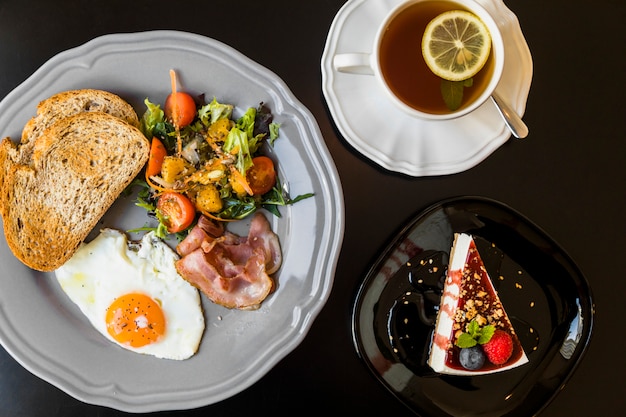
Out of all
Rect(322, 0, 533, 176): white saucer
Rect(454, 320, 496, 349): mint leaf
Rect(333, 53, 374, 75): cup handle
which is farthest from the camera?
Rect(454, 320, 496, 349): mint leaf

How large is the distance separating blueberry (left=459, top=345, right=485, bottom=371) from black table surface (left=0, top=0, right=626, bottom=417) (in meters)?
0.29

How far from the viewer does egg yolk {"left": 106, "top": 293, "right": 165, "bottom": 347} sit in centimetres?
167

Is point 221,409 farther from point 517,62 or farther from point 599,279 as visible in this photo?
point 517,62

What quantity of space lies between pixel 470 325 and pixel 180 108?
119 centimetres

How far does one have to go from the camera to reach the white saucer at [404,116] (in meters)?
1.58

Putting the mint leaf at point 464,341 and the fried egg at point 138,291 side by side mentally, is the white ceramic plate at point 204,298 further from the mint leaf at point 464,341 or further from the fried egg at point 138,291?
the mint leaf at point 464,341

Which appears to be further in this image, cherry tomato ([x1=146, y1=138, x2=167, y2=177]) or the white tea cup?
cherry tomato ([x1=146, y1=138, x2=167, y2=177])

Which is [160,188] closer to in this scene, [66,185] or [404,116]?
[66,185]

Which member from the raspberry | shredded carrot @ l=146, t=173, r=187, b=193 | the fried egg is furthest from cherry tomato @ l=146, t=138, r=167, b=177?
the raspberry

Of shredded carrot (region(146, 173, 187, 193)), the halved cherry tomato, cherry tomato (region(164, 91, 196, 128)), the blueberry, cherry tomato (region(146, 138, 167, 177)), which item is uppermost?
cherry tomato (region(164, 91, 196, 128))

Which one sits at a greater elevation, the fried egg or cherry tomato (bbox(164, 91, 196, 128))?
cherry tomato (bbox(164, 91, 196, 128))

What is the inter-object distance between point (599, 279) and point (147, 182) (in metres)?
1.61

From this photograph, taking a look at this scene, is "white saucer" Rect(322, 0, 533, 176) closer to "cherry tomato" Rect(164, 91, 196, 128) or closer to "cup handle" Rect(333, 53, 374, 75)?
"cup handle" Rect(333, 53, 374, 75)

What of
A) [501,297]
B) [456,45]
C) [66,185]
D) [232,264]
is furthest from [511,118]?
[66,185]
